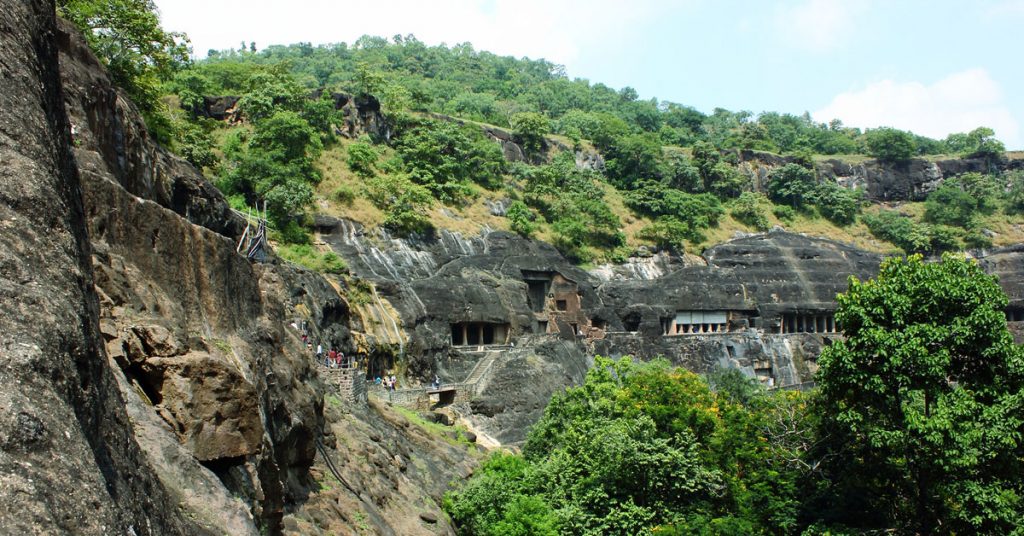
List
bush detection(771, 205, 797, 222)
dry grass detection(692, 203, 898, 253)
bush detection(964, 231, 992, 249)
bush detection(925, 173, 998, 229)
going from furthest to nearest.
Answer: bush detection(771, 205, 797, 222)
bush detection(925, 173, 998, 229)
dry grass detection(692, 203, 898, 253)
bush detection(964, 231, 992, 249)

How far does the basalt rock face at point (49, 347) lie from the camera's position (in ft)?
13.9

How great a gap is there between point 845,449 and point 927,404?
106 inches

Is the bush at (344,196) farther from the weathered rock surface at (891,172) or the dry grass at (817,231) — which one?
the weathered rock surface at (891,172)

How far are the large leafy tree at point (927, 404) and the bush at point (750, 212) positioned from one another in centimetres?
5872

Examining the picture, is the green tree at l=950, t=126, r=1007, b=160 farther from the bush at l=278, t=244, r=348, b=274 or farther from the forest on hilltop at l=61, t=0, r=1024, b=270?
the bush at l=278, t=244, r=348, b=274

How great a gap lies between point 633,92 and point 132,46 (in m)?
119

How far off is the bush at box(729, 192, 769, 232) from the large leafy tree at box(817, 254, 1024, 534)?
193ft

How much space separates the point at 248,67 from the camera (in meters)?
66.4

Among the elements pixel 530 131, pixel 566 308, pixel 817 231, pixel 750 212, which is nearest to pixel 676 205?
pixel 750 212

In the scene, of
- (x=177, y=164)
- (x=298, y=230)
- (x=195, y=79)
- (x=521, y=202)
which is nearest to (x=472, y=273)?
(x=298, y=230)

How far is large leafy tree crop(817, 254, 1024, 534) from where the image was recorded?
17734 mm

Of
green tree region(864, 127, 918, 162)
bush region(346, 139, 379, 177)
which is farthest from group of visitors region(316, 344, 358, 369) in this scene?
green tree region(864, 127, 918, 162)

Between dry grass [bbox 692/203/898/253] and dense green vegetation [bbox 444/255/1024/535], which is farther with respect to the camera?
dry grass [bbox 692/203/898/253]

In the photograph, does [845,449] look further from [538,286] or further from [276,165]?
[276,165]
